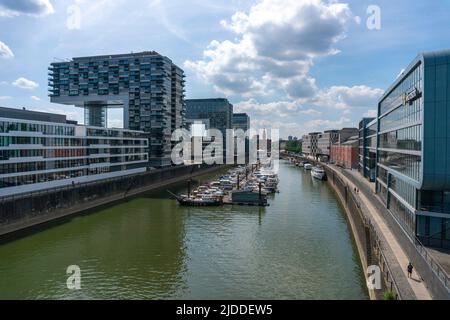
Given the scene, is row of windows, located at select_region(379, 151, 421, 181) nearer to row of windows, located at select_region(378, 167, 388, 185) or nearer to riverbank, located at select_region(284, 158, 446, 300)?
row of windows, located at select_region(378, 167, 388, 185)

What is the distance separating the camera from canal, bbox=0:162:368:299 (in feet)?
79.7

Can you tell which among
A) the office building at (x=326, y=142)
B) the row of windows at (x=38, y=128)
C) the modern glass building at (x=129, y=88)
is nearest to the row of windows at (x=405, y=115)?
the row of windows at (x=38, y=128)

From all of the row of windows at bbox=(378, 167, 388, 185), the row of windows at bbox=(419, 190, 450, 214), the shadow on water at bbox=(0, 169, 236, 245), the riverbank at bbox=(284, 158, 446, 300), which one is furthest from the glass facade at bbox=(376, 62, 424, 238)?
the shadow on water at bbox=(0, 169, 236, 245)

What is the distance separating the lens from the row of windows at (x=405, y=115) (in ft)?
85.4

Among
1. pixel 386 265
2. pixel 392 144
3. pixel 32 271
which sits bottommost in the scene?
pixel 32 271

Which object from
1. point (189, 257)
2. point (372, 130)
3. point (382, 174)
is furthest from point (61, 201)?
point (372, 130)

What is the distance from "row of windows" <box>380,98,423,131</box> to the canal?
1212 centimetres

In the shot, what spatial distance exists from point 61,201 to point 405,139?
39.6 metres

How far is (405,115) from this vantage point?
30.3 metres

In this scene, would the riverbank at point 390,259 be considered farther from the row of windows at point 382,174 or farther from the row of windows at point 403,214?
the row of windows at point 382,174

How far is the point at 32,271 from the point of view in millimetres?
27594
